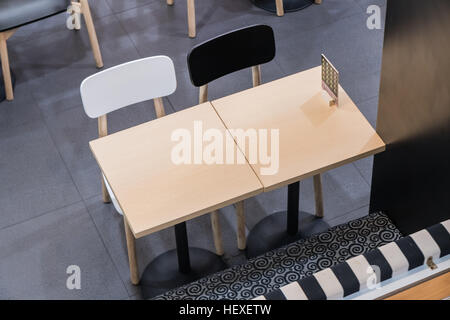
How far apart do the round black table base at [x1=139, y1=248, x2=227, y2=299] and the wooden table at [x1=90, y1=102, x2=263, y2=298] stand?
240mm

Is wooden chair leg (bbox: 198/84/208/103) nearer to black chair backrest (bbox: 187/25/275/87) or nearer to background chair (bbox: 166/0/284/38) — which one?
black chair backrest (bbox: 187/25/275/87)

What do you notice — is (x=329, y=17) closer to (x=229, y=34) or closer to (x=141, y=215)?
(x=229, y=34)

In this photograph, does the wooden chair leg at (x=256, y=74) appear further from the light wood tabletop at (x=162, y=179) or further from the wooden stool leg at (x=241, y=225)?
the wooden stool leg at (x=241, y=225)

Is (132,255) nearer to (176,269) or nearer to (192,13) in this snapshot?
(176,269)

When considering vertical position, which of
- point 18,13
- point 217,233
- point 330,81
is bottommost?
point 217,233

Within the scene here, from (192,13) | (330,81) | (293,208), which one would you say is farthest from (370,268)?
(192,13)

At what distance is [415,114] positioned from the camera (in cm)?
333

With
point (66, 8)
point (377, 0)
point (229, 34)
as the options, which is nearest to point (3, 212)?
point (66, 8)

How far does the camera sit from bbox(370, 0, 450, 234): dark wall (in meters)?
3.01

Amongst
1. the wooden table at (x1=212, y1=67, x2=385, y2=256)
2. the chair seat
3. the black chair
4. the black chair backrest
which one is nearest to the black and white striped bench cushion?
the wooden table at (x1=212, y1=67, x2=385, y2=256)

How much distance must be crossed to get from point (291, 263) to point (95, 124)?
1.76m

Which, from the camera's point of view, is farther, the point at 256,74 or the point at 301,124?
the point at 256,74

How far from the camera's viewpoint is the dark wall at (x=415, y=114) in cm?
301

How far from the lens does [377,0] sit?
557cm
